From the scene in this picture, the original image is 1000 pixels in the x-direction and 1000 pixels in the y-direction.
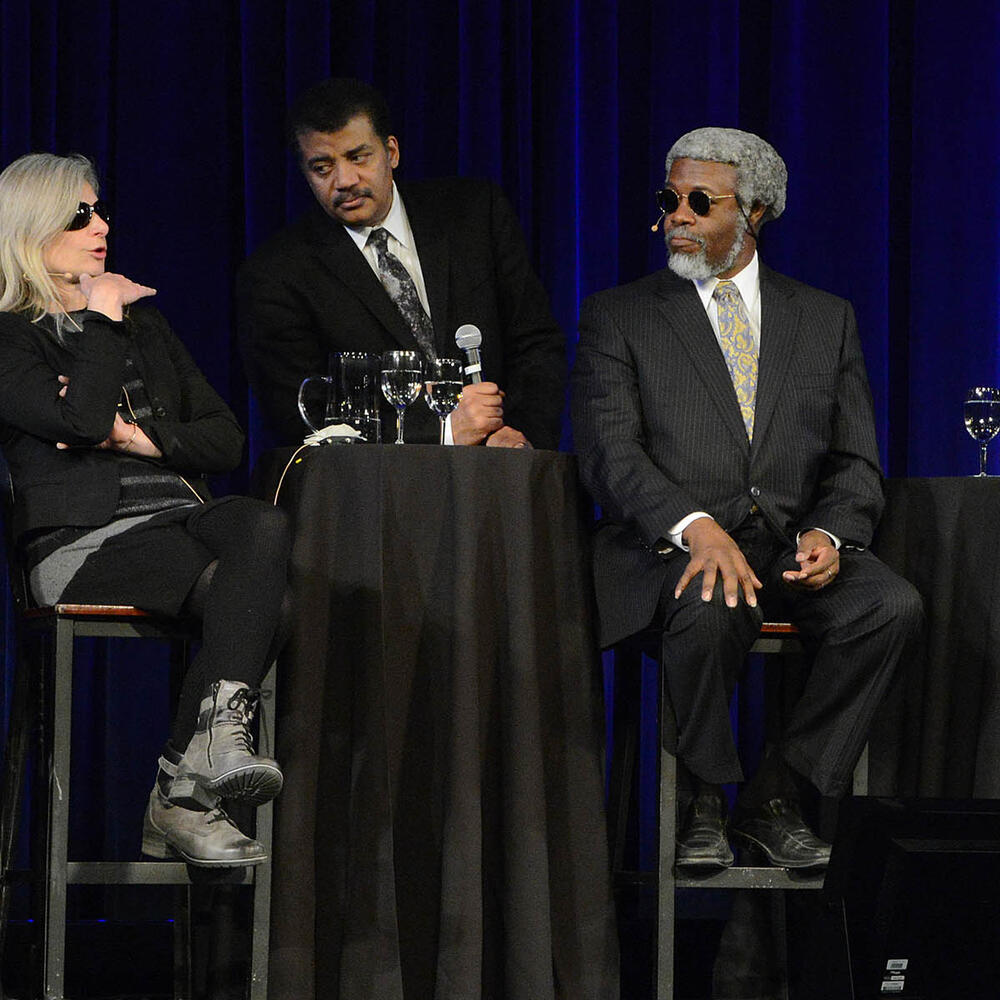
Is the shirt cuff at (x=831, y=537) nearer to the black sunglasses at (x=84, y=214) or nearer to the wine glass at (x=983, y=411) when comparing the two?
the wine glass at (x=983, y=411)

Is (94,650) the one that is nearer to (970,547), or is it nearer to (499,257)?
(499,257)

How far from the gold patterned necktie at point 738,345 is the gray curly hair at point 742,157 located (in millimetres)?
195

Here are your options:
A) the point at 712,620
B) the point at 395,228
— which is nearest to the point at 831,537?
the point at 712,620

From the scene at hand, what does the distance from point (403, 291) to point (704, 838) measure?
1.46 meters

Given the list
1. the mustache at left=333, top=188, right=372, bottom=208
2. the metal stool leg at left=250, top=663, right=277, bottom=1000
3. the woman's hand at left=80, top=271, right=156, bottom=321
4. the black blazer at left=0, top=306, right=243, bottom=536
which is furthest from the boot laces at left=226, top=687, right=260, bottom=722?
the mustache at left=333, top=188, right=372, bottom=208

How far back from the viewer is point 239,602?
2891 mm

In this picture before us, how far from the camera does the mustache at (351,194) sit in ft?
12.7

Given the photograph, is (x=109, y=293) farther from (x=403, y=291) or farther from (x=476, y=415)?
(x=403, y=291)

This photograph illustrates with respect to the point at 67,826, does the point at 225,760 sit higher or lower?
higher

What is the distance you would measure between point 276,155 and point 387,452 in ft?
4.85

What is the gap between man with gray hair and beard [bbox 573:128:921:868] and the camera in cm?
313

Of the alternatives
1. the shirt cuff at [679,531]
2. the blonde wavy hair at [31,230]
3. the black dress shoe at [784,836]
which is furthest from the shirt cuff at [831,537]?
the blonde wavy hair at [31,230]

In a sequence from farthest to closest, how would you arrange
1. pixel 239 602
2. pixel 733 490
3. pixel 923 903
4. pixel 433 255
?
1. pixel 433 255
2. pixel 733 490
3. pixel 239 602
4. pixel 923 903

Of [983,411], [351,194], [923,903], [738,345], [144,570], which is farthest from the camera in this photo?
[351,194]
